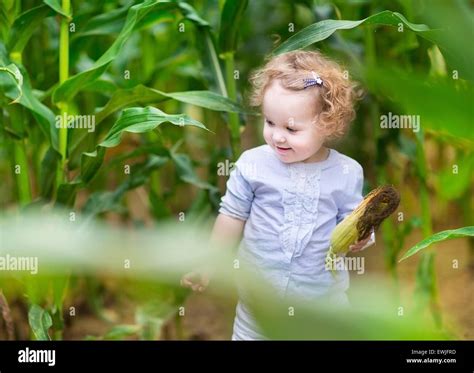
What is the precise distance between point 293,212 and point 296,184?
4 centimetres

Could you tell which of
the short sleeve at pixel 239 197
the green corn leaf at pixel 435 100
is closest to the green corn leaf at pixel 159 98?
the short sleeve at pixel 239 197

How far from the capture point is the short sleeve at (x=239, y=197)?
38.3 inches

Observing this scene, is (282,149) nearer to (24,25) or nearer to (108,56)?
(108,56)

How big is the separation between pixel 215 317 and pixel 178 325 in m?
0.16

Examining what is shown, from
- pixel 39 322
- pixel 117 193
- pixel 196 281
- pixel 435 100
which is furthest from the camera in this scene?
pixel 117 193

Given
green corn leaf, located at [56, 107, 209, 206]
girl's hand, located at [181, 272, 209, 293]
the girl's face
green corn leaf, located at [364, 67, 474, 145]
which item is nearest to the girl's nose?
the girl's face

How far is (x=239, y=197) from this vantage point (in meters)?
0.97

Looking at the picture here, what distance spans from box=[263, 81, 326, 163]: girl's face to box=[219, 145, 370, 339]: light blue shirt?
1.1 inches

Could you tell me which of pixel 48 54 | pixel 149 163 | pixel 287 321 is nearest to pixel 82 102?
pixel 48 54

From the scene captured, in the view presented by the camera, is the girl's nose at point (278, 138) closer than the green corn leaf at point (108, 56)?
Yes

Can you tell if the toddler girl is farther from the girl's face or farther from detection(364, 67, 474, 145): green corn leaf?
detection(364, 67, 474, 145): green corn leaf

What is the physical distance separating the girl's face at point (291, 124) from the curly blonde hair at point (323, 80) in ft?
0.04

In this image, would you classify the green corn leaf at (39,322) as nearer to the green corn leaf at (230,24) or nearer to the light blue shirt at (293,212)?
the light blue shirt at (293,212)

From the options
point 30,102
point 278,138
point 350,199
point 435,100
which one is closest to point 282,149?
point 278,138
